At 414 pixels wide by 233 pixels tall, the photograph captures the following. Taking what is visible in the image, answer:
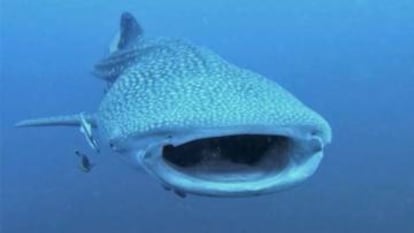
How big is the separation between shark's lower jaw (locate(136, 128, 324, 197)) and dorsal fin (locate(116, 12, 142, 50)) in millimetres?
2227

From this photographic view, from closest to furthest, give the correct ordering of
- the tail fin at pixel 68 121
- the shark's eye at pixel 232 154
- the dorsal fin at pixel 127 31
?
1. the shark's eye at pixel 232 154
2. the tail fin at pixel 68 121
3. the dorsal fin at pixel 127 31

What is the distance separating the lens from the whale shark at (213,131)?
3.06 metres

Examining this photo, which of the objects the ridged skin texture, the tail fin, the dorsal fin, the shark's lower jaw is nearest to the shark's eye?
the shark's lower jaw

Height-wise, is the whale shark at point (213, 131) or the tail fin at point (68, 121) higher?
the whale shark at point (213, 131)

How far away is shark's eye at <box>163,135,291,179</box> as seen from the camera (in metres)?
3.25

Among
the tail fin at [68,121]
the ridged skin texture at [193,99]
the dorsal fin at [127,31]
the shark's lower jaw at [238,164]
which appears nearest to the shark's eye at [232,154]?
the shark's lower jaw at [238,164]

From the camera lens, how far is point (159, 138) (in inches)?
122

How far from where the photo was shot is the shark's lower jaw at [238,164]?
3084mm

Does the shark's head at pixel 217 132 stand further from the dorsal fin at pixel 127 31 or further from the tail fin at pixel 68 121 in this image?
the dorsal fin at pixel 127 31

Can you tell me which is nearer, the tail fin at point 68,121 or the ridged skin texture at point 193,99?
the ridged skin texture at point 193,99

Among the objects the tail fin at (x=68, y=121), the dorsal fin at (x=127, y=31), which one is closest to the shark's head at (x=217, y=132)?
the tail fin at (x=68, y=121)

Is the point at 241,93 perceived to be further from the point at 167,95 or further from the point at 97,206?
the point at 97,206

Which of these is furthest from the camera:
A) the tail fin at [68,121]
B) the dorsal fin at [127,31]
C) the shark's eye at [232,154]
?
the dorsal fin at [127,31]

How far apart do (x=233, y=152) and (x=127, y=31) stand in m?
2.60
